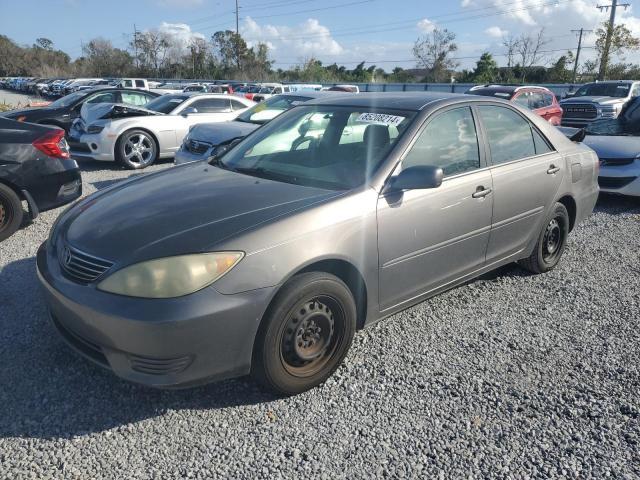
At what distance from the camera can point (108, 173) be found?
907 centimetres

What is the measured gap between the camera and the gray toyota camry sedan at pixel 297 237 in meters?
2.39

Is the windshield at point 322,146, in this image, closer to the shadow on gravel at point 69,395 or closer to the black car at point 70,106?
the shadow on gravel at point 69,395

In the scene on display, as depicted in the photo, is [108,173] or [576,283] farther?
[108,173]

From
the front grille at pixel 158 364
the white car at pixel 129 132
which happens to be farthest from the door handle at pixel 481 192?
the white car at pixel 129 132

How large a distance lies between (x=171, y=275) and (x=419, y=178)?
1.49m

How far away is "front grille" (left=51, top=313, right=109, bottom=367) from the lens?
2531 millimetres

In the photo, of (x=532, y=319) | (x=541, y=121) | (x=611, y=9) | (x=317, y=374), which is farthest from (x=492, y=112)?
(x=611, y=9)

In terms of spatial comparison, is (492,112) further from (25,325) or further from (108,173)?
(108,173)

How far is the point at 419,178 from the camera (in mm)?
2969

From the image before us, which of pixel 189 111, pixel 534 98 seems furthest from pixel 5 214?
pixel 534 98

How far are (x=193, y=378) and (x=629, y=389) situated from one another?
246cm

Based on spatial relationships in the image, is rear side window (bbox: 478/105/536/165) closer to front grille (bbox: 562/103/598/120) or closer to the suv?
the suv

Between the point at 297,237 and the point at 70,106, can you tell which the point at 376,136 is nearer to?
the point at 297,237

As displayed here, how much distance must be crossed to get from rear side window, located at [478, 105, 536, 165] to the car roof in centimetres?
30
